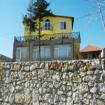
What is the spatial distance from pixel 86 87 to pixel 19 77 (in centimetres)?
183

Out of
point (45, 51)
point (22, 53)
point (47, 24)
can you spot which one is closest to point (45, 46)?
point (45, 51)

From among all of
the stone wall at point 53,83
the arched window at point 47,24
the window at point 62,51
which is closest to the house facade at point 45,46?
the window at point 62,51

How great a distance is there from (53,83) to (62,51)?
35273 millimetres

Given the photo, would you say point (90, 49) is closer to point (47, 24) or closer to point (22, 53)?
point (47, 24)

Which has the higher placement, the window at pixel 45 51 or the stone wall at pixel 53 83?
the window at pixel 45 51

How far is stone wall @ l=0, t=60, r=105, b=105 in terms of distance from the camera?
6992 mm

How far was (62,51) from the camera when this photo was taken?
42.8 meters

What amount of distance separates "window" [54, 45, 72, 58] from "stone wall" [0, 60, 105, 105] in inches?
1334

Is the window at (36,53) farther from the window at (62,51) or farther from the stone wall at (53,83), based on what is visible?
the stone wall at (53,83)

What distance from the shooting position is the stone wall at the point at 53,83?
22.9 feet

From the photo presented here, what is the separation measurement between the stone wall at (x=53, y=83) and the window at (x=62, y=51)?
3389cm

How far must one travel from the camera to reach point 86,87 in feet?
23.2

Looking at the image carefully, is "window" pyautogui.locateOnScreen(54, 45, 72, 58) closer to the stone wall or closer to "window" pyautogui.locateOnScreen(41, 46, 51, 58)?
"window" pyautogui.locateOnScreen(41, 46, 51, 58)

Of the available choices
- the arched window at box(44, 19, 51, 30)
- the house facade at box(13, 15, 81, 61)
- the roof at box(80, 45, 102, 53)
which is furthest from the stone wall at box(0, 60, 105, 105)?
the arched window at box(44, 19, 51, 30)
